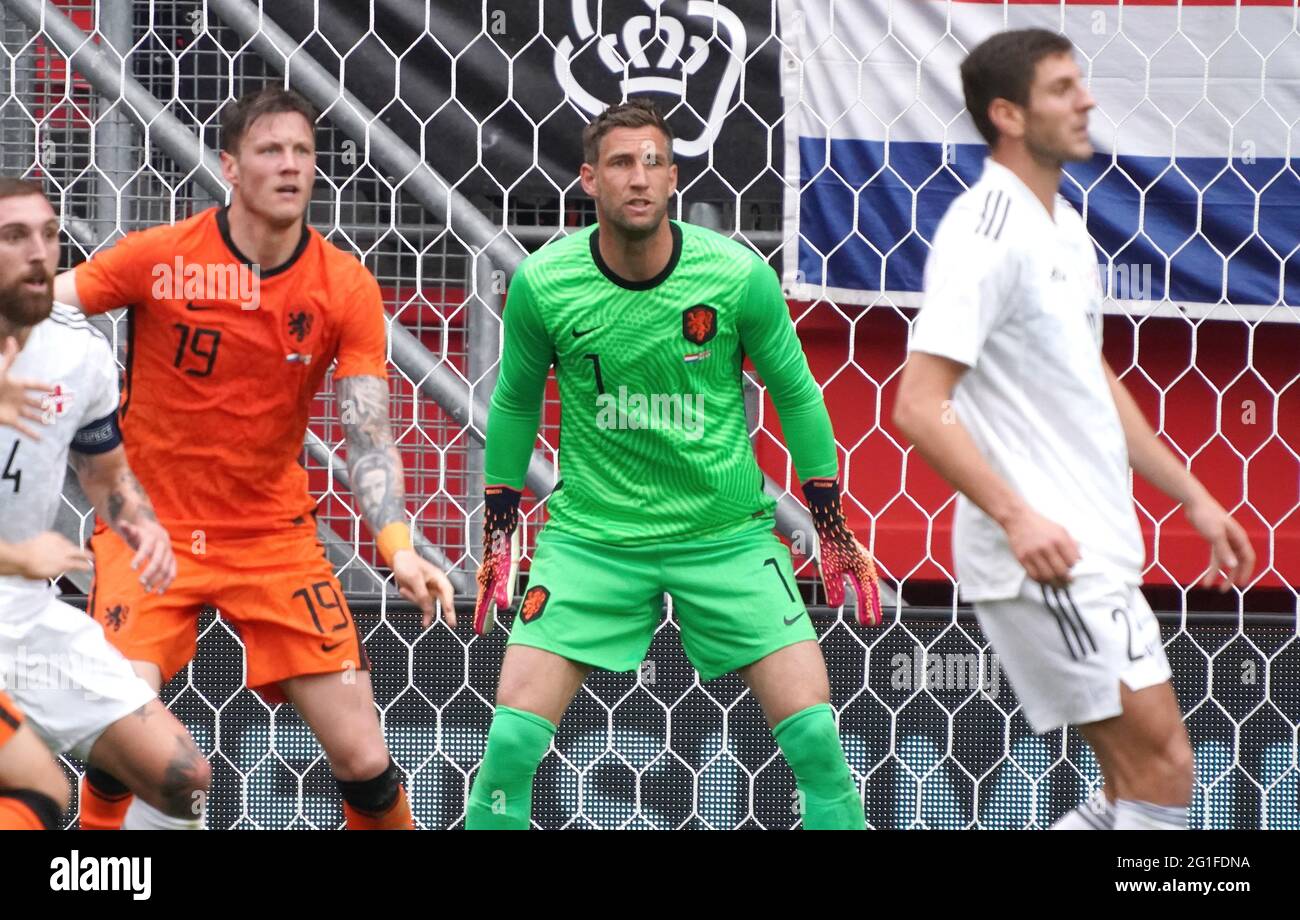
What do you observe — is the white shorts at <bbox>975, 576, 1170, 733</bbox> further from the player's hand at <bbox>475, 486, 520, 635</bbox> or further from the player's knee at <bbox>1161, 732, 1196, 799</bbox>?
the player's hand at <bbox>475, 486, 520, 635</bbox>

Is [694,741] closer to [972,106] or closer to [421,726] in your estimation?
[421,726]

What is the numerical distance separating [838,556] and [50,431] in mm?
1770

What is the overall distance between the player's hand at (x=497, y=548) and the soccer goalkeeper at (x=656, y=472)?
158 millimetres

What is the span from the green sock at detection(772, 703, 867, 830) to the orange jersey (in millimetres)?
1270

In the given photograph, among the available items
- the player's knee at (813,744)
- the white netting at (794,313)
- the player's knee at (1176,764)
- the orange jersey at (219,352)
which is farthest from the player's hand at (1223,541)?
the orange jersey at (219,352)

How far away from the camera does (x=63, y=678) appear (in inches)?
152

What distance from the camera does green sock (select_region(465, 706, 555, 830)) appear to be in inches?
168

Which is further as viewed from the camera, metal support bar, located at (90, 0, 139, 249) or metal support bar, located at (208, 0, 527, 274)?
metal support bar, located at (90, 0, 139, 249)

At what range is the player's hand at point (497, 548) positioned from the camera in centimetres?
459

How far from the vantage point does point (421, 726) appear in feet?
18.0

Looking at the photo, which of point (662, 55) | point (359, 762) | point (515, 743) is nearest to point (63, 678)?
point (359, 762)

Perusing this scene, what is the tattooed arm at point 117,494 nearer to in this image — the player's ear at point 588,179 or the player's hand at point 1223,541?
the player's ear at point 588,179

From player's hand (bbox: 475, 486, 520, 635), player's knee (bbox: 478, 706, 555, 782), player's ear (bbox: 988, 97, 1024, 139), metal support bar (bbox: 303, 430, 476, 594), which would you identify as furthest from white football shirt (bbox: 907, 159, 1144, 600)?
metal support bar (bbox: 303, 430, 476, 594)
